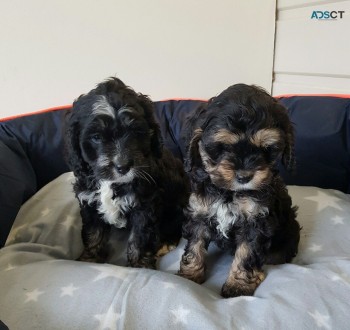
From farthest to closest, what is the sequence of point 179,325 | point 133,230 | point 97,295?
point 133,230 → point 97,295 → point 179,325

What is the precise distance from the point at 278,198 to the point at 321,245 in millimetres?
586

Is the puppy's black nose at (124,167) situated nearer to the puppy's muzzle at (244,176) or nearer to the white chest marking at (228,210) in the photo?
the white chest marking at (228,210)

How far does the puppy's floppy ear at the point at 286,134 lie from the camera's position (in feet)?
6.54

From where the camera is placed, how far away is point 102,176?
207 centimetres

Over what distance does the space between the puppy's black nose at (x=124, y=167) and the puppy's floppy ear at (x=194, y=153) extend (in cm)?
31

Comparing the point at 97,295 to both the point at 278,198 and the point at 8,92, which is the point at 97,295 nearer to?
the point at 278,198

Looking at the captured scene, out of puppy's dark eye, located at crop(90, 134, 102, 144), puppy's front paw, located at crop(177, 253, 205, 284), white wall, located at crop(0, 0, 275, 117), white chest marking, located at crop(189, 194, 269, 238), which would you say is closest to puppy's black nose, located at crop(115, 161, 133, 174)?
puppy's dark eye, located at crop(90, 134, 102, 144)

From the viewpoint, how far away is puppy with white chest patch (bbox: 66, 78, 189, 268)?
203cm

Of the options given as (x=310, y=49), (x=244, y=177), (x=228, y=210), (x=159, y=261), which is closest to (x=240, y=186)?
(x=244, y=177)

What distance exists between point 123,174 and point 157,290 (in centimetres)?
63

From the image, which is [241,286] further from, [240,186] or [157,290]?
[240,186]

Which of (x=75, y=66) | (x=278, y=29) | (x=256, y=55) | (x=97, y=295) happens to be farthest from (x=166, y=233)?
(x=278, y=29)

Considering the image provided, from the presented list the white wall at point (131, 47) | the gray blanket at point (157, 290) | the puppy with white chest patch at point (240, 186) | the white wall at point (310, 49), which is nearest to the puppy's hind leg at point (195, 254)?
the puppy with white chest patch at point (240, 186)

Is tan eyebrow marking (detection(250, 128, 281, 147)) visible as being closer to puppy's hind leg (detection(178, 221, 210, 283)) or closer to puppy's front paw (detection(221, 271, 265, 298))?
puppy's hind leg (detection(178, 221, 210, 283))
